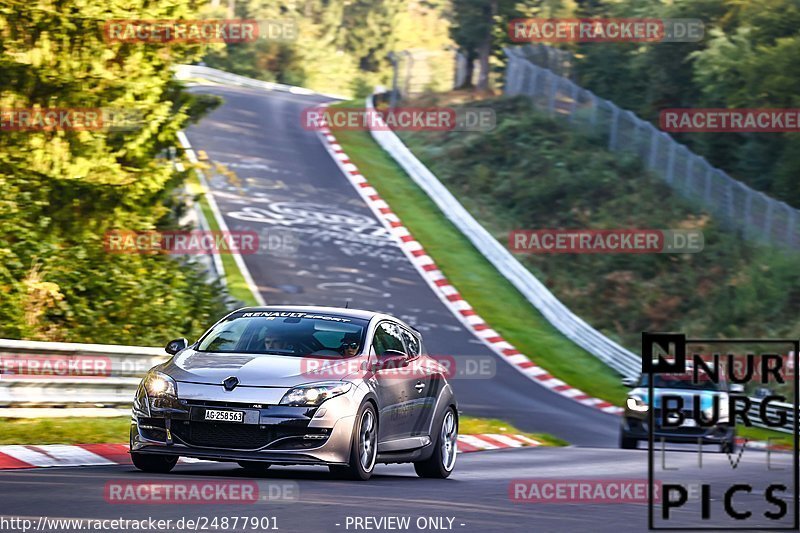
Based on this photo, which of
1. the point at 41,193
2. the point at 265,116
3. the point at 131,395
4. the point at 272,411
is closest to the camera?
the point at 272,411

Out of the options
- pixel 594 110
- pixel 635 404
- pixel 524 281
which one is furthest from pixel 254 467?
pixel 594 110

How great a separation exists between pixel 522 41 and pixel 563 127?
8782 mm

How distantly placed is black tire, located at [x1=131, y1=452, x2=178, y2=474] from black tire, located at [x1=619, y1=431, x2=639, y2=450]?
9.84 metres

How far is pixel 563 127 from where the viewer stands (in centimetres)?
4869

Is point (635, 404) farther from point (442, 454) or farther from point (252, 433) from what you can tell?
point (252, 433)

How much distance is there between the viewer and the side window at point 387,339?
12859 millimetres

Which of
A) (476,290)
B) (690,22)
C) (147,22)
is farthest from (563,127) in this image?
(147,22)

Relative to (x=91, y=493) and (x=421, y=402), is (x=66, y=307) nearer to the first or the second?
(x=421, y=402)

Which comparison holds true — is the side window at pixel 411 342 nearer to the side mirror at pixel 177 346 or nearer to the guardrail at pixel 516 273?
the side mirror at pixel 177 346

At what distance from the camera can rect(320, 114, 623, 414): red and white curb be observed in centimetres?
2845

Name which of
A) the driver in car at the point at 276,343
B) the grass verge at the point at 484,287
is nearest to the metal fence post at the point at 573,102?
the grass verge at the point at 484,287

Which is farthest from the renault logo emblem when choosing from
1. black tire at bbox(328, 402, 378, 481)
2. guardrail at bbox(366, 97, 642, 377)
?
guardrail at bbox(366, 97, 642, 377)

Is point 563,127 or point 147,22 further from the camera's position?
point 563,127

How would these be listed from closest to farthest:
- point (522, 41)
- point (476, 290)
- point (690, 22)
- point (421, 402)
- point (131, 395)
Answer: point (421, 402) → point (131, 395) → point (476, 290) → point (690, 22) → point (522, 41)
